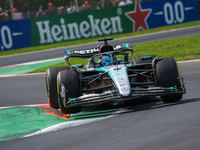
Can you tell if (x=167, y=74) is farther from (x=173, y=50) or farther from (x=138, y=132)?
(x=173, y=50)

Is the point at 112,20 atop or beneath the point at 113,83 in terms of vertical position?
beneath

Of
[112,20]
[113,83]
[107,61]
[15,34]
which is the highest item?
[107,61]

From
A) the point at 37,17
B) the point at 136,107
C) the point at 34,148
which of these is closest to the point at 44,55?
the point at 37,17

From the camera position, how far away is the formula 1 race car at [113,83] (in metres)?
6.91

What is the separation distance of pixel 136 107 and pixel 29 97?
10.4 feet

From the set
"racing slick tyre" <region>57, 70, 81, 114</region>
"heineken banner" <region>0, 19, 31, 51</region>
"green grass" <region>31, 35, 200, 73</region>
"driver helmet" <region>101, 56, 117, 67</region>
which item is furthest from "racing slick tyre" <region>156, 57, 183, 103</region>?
"heineken banner" <region>0, 19, 31, 51</region>

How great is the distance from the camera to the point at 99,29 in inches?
898

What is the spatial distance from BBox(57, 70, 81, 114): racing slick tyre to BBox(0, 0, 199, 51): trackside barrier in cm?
1417

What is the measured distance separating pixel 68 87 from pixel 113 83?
0.76 metres

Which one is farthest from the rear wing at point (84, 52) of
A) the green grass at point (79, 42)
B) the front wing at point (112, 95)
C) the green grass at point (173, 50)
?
the green grass at point (79, 42)

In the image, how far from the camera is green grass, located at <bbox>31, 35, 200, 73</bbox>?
1334cm

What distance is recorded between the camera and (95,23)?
74.5 ft

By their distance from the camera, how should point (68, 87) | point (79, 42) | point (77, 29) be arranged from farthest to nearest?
point (77, 29)
point (79, 42)
point (68, 87)

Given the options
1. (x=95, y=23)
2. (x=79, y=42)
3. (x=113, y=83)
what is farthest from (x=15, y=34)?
(x=113, y=83)
